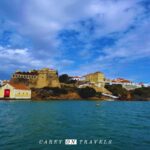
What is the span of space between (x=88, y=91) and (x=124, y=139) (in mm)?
87340

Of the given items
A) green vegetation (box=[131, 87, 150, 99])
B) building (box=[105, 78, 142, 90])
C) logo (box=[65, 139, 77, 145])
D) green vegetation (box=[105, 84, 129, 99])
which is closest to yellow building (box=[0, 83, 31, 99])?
green vegetation (box=[105, 84, 129, 99])

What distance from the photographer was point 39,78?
10712 centimetres

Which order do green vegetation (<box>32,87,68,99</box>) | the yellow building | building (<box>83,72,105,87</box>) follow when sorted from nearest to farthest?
the yellow building < green vegetation (<box>32,87,68,99</box>) < building (<box>83,72,105,87</box>)

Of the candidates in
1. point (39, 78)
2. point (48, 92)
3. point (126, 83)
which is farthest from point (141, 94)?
point (39, 78)

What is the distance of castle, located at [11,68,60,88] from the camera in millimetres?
106812

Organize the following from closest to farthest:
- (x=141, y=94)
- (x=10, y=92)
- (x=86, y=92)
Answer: (x=10, y=92) < (x=86, y=92) < (x=141, y=94)

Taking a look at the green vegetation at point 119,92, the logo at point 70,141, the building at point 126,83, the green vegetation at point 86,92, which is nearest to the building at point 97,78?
the green vegetation at point 119,92

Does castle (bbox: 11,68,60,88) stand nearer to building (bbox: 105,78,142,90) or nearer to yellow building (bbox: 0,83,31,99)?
yellow building (bbox: 0,83,31,99)

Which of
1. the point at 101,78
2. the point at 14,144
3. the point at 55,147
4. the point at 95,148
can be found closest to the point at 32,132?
the point at 14,144

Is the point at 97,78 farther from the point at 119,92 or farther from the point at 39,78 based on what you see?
the point at 39,78

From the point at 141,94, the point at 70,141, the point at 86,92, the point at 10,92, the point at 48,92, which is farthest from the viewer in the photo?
the point at 141,94

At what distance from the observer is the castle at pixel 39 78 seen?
350 ft

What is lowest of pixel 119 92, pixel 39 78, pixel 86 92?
pixel 86 92

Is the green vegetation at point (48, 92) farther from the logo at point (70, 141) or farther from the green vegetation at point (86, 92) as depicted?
the logo at point (70, 141)
